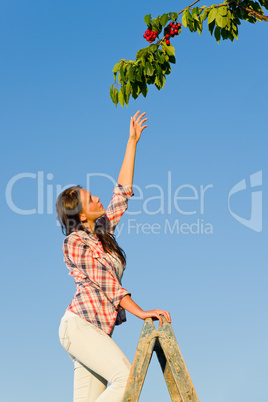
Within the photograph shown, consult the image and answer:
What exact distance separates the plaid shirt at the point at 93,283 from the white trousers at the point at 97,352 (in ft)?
0.28

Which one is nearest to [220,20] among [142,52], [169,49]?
[169,49]

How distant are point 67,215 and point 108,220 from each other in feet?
1.51

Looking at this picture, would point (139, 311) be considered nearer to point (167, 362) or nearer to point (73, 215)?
point (167, 362)

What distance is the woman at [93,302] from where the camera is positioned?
3867mm

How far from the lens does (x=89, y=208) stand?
14.6ft

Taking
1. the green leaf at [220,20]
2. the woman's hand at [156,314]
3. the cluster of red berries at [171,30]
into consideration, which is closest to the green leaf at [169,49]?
the cluster of red berries at [171,30]

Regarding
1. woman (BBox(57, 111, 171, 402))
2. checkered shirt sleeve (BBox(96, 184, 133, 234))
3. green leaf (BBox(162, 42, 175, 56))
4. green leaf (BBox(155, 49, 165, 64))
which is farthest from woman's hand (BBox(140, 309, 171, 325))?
green leaf (BBox(162, 42, 175, 56))

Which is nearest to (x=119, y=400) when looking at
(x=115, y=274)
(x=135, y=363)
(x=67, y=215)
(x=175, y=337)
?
(x=135, y=363)

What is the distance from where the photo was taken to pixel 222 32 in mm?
5590

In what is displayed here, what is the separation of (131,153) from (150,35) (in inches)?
56.3

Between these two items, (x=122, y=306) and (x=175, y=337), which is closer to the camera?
(x=175, y=337)

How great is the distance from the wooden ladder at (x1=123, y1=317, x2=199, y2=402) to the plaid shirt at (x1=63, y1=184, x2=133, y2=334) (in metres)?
0.36

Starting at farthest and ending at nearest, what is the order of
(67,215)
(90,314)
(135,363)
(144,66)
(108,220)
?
(144,66)
(108,220)
(67,215)
(90,314)
(135,363)

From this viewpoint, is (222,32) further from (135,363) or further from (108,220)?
(135,363)
